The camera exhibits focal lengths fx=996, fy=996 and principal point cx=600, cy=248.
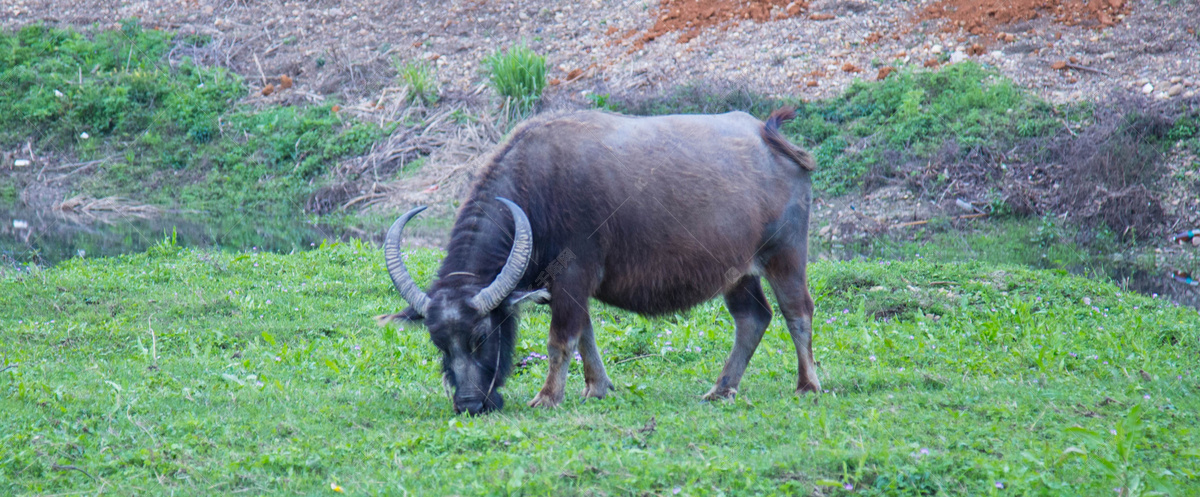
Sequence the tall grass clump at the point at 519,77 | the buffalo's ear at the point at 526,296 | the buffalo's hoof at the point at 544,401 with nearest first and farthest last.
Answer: the buffalo's ear at the point at 526,296 → the buffalo's hoof at the point at 544,401 → the tall grass clump at the point at 519,77

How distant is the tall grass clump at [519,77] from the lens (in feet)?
54.0

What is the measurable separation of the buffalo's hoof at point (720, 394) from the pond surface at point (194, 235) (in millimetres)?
6013

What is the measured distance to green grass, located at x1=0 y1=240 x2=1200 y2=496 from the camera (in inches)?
148

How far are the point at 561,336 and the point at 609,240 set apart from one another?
58 centimetres

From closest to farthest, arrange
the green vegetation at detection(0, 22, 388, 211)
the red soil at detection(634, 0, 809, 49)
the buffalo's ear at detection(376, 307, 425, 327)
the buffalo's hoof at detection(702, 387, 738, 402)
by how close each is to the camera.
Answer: the buffalo's ear at detection(376, 307, 425, 327) → the buffalo's hoof at detection(702, 387, 738, 402) → the green vegetation at detection(0, 22, 388, 211) → the red soil at detection(634, 0, 809, 49)

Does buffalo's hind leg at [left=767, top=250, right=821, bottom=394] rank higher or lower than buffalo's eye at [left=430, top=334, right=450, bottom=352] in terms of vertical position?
lower

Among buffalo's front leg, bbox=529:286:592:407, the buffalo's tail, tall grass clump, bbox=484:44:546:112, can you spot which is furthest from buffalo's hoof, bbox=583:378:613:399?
→ tall grass clump, bbox=484:44:546:112

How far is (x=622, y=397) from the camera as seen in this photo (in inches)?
211

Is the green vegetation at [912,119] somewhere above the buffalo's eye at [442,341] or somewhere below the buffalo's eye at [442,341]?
below

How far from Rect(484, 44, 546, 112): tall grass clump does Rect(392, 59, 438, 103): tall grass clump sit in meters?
1.81

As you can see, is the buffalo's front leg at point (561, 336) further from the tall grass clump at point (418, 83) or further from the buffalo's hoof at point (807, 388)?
the tall grass clump at point (418, 83)

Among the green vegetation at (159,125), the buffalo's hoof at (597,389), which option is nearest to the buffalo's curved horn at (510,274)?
the buffalo's hoof at (597,389)

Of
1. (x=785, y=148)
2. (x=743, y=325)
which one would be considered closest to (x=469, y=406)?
(x=743, y=325)

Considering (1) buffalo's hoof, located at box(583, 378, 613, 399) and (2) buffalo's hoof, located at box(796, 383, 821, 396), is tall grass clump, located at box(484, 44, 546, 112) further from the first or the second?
(2) buffalo's hoof, located at box(796, 383, 821, 396)
